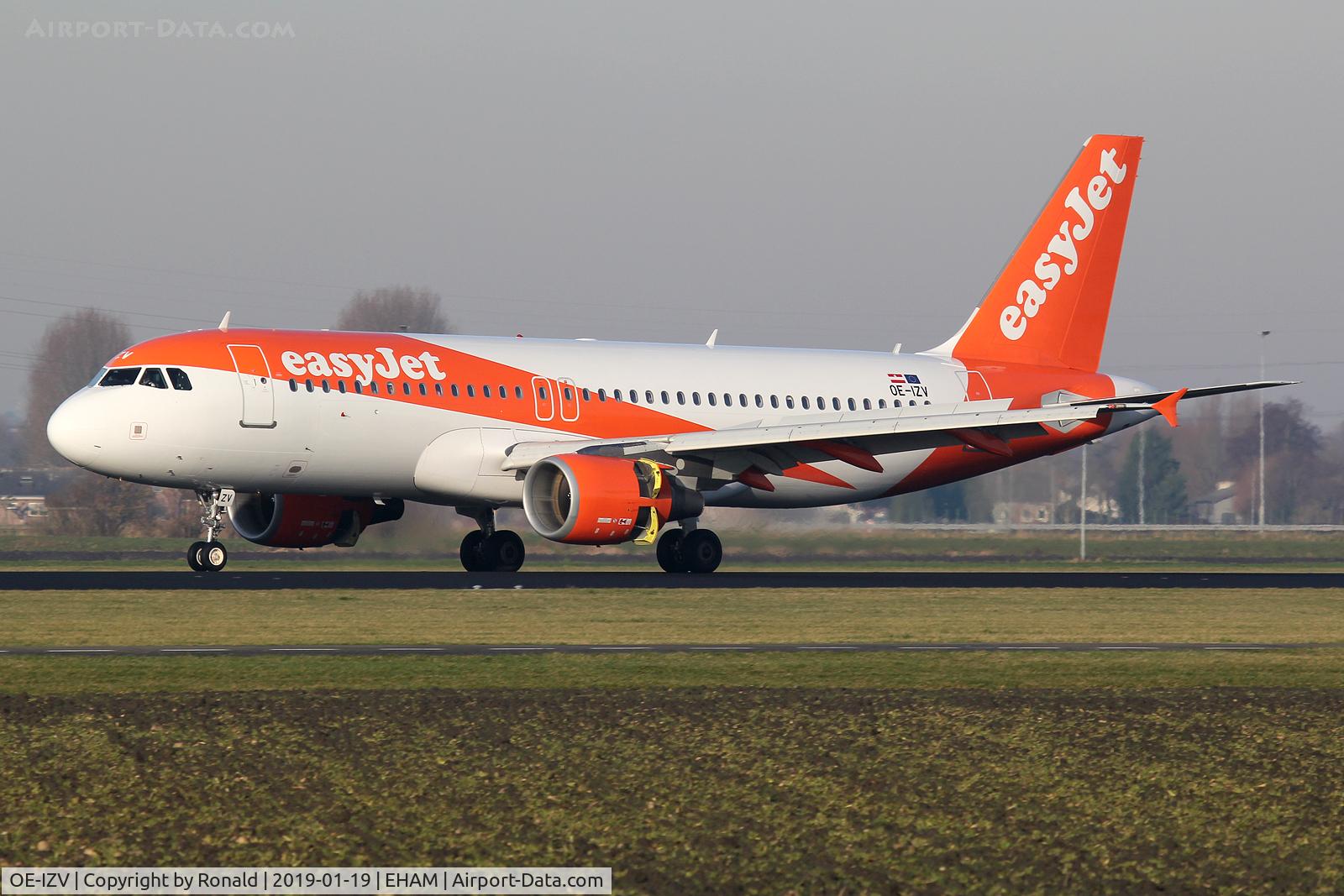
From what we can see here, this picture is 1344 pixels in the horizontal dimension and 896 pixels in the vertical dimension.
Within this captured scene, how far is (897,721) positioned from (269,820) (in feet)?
17.3

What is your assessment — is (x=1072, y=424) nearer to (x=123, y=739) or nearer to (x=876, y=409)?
(x=876, y=409)

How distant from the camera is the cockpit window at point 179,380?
31.0 metres

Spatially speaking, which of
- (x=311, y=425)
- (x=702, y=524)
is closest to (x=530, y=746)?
(x=311, y=425)

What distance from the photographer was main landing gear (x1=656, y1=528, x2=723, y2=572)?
3491 centimetres

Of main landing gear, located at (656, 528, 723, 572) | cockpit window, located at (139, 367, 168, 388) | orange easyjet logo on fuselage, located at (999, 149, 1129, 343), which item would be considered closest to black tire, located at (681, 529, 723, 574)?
main landing gear, located at (656, 528, 723, 572)

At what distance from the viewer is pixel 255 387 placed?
31250mm

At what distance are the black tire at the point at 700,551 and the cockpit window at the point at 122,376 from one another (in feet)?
34.9

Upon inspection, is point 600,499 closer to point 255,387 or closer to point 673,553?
point 673,553

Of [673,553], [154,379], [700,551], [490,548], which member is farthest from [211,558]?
[700,551]

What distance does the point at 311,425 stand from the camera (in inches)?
1239

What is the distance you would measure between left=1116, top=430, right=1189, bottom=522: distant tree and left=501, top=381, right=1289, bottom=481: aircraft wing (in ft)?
163

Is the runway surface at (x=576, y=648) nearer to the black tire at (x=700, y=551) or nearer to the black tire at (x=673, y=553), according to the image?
the black tire at (x=700, y=551)

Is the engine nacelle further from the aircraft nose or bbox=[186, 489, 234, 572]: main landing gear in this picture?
the aircraft nose

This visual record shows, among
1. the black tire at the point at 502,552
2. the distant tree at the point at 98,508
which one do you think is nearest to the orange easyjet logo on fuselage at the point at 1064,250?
the black tire at the point at 502,552
